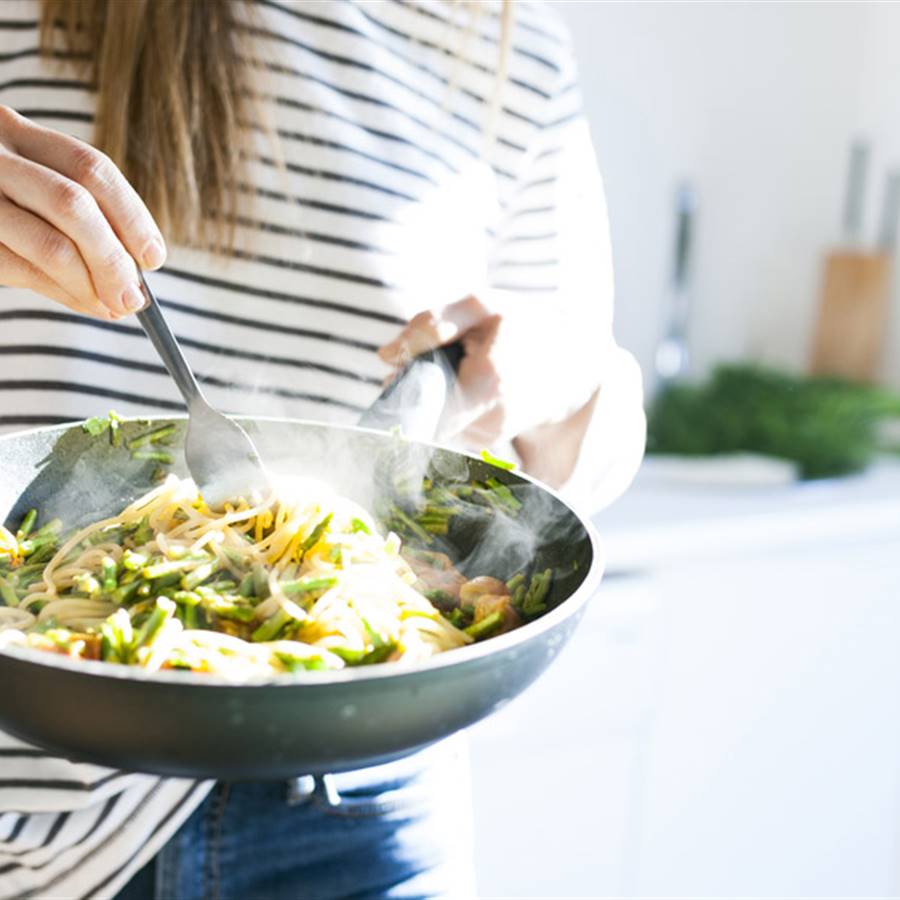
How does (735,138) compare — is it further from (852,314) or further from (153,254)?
(153,254)

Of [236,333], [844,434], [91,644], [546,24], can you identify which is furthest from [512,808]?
[91,644]

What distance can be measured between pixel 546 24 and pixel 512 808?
1.18 meters

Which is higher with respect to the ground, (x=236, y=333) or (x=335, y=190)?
(x=335, y=190)

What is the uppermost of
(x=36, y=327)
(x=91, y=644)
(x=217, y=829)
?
(x=36, y=327)

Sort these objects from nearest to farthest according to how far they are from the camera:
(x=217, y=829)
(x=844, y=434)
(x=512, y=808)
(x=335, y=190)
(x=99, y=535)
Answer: (x=99, y=535)
(x=217, y=829)
(x=335, y=190)
(x=512, y=808)
(x=844, y=434)

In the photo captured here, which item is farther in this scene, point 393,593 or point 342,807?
point 342,807

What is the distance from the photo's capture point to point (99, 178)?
26.9 inches

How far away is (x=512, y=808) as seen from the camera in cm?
185

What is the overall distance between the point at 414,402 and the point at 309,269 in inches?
12.8

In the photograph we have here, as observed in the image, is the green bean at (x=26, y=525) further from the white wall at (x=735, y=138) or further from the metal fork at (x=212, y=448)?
the white wall at (x=735, y=138)

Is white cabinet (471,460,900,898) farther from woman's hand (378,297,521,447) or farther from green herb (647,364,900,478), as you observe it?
woman's hand (378,297,521,447)

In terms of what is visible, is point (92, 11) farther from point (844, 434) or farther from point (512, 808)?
point (844, 434)

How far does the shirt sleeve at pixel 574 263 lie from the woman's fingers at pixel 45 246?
0.46 meters

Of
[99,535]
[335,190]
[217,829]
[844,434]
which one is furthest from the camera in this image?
[844,434]
